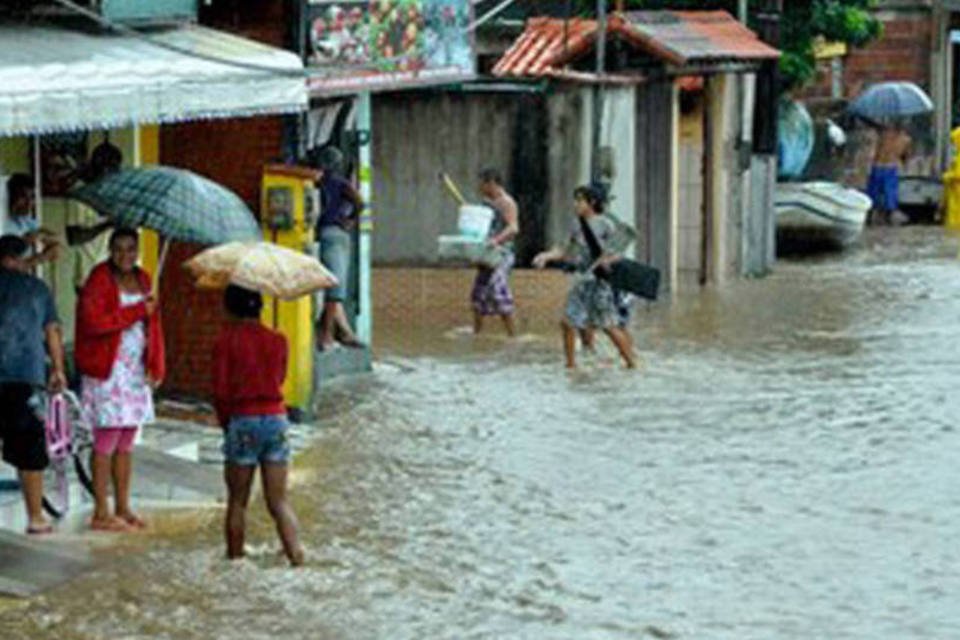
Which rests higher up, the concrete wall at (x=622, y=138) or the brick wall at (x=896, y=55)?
the brick wall at (x=896, y=55)

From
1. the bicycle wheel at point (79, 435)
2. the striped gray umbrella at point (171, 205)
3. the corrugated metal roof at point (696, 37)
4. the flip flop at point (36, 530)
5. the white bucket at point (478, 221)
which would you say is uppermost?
the corrugated metal roof at point (696, 37)

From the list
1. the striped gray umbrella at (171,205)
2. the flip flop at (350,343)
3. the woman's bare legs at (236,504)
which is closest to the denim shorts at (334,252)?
the flip flop at (350,343)

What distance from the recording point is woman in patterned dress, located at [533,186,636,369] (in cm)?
1972

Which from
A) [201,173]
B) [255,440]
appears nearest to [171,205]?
[255,440]

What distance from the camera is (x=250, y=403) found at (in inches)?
475

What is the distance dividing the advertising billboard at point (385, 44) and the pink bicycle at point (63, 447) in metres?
4.01

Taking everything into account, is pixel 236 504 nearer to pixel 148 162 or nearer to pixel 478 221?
pixel 148 162

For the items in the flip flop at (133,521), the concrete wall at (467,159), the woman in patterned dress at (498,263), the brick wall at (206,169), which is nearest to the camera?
the flip flop at (133,521)

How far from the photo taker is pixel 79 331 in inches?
507

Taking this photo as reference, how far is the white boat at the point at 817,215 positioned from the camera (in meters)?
32.6

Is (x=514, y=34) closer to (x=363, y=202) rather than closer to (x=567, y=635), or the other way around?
(x=363, y=202)

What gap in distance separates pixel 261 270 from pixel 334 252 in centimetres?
635

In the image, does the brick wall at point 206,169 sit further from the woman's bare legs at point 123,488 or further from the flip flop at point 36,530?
the flip flop at point 36,530

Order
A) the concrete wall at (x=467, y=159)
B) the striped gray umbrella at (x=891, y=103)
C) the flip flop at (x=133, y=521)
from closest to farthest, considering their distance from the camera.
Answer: the flip flop at (x=133, y=521), the concrete wall at (x=467, y=159), the striped gray umbrella at (x=891, y=103)
